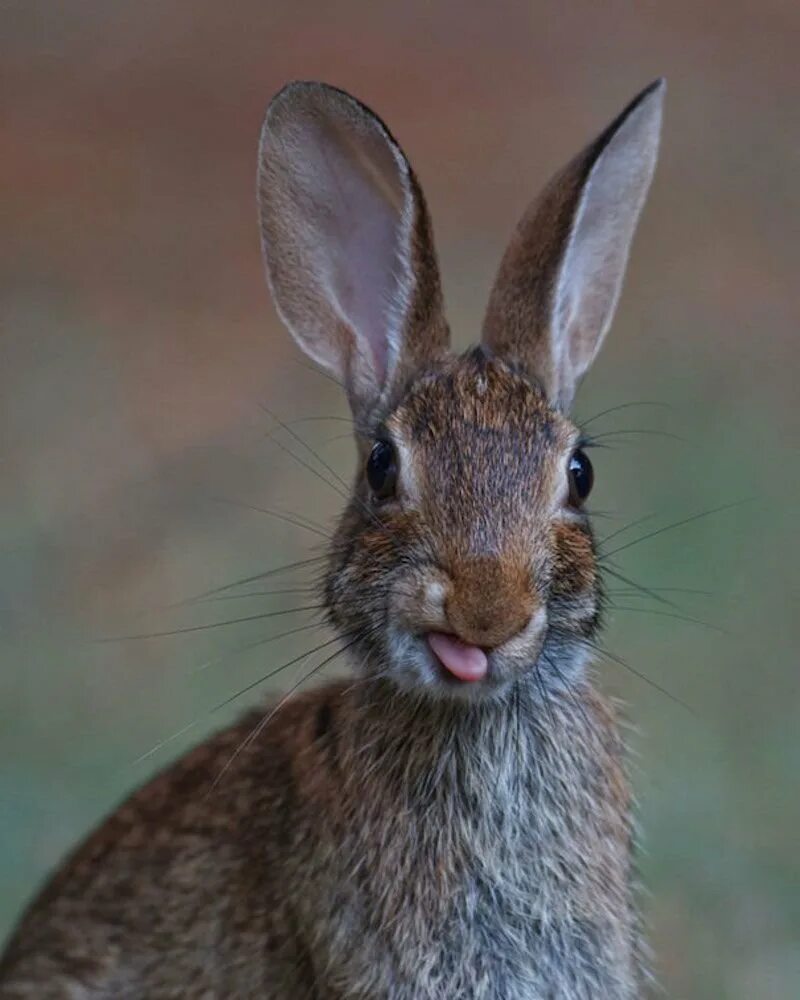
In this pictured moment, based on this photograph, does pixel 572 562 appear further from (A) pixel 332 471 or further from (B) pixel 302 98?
(A) pixel 332 471

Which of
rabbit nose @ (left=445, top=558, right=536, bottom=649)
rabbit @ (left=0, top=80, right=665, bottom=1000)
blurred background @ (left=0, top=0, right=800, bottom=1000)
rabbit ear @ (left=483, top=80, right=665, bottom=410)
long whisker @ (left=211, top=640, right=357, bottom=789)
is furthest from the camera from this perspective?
blurred background @ (left=0, top=0, right=800, bottom=1000)

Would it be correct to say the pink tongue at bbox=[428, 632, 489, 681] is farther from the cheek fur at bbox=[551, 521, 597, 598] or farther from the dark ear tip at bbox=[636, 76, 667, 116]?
the dark ear tip at bbox=[636, 76, 667, 116]

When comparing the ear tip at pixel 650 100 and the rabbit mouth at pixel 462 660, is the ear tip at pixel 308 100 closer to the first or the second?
the ear tip at pixel 650 100

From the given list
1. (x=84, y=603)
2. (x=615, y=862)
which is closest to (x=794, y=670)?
(x=615, y=862)

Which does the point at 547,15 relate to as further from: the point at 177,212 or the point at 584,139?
the point at 177,212

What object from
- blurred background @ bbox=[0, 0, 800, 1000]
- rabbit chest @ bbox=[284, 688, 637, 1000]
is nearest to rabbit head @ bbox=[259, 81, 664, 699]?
rabbit chest @ bbox=[284, 688, 637, 1000]

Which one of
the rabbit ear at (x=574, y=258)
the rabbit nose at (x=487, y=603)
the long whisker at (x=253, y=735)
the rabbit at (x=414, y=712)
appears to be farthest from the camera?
the long whisker at (x=253, y=735)

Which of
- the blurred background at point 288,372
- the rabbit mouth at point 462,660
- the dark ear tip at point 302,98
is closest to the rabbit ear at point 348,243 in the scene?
the dark ear tip at point 302,98
